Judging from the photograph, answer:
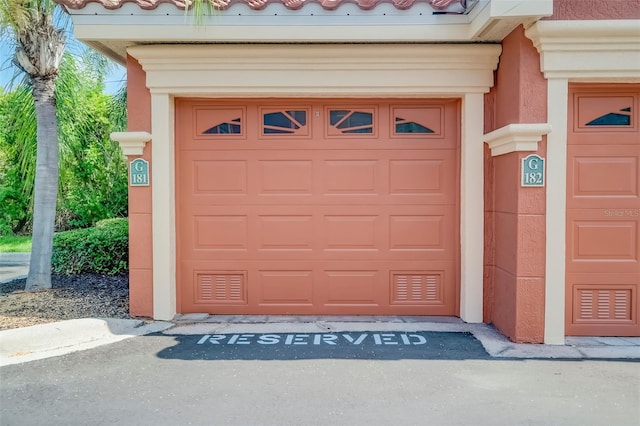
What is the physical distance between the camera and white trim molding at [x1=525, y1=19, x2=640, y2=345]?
15.9 ft

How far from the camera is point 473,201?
18.9ft

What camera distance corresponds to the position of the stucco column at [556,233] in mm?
5008

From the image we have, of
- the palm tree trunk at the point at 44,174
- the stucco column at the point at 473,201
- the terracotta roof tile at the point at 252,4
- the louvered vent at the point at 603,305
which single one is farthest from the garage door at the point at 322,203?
the palm tree trunk at the point at 44,174

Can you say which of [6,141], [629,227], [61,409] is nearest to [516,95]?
[629,227]

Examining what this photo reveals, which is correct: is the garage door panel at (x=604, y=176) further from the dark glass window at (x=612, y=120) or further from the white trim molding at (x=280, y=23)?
the white trim molding at (x=280, y=23)

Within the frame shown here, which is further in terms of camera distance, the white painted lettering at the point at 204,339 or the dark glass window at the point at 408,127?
the dark glass window at the point at 408,127

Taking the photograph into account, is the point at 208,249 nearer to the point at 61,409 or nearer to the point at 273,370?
the point at 273,370

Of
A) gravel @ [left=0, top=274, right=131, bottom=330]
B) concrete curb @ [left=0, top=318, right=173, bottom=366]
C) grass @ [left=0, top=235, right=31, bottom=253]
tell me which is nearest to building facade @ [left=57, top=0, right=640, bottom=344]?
concrete curb @ [left=0, top=318, right=173, bottom=366]

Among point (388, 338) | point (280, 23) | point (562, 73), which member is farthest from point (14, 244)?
point (562, 73)

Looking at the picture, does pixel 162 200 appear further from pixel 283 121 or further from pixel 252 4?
pixel 252 4

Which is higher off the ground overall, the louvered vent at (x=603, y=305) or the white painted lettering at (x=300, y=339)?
the louvered vent at (x=603, y=305)

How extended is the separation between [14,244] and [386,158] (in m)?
13.6

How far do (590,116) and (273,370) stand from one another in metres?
4.13

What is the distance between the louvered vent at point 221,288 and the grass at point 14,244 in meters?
10.4
